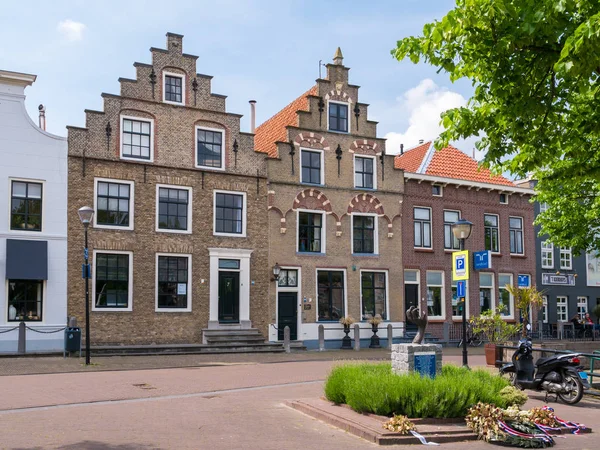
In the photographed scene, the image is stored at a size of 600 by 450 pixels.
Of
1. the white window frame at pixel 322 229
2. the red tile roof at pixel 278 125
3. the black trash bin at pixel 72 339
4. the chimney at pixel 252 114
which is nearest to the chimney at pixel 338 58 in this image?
the red tile roof at pixel 278 125

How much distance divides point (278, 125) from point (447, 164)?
28.2 feet

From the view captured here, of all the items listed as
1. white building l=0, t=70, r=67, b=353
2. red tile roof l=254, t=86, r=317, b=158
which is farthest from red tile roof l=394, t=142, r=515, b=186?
white building l=0, t=70, r=67, b=353

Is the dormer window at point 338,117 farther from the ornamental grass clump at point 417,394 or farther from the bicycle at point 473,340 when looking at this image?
the ornamental grass clump at point 417,394

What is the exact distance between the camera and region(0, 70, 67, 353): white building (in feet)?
74.8

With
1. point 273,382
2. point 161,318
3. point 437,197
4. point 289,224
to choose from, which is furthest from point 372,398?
point 437,197

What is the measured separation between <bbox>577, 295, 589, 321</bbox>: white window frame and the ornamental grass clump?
29515mm

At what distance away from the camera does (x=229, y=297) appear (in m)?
26.7

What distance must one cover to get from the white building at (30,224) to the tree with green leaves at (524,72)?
16.4 metres

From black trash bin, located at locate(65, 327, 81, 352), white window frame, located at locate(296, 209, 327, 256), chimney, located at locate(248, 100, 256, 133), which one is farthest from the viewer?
chimney, located at locate(248, 100, 256, 133)

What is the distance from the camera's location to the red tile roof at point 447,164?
32.5 metres

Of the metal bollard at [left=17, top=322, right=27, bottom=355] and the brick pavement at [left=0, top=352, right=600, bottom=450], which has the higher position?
the metal bollard at [left=17, top=322, right=27, bottom=355]

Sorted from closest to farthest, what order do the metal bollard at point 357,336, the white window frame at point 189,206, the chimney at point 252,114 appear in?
the white window frame at point 189,206, the metal bollard at point 357,336, the chimney at point 252,114

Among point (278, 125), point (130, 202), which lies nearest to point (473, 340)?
point (278, 125)

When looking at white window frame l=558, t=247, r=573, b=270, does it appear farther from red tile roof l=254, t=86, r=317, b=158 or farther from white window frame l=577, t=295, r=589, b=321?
red tile roof l=254, t=86, r=317, b=158
